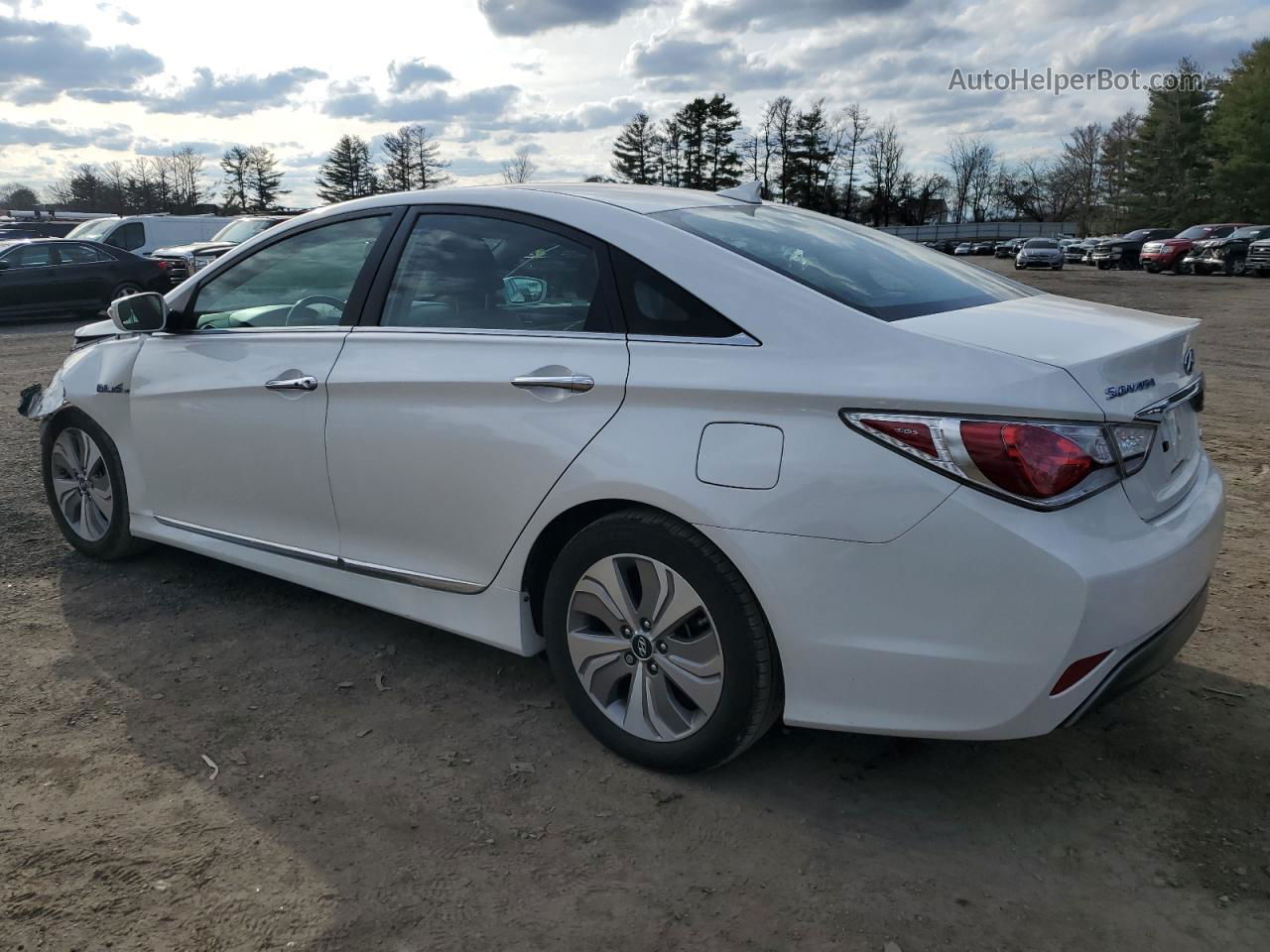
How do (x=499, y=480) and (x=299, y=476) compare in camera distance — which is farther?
(x=299, y=476)

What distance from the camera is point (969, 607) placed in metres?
2.31

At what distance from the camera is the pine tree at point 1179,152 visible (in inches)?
2479

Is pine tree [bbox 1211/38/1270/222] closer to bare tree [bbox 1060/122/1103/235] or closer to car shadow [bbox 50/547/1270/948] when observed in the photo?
bare tree [bbox 1060/122/1103/235]

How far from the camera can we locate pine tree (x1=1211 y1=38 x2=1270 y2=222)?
5588cm

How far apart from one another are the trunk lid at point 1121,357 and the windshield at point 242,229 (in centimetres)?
1937

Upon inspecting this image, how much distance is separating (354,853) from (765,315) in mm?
1720

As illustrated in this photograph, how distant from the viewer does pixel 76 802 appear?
2.82m

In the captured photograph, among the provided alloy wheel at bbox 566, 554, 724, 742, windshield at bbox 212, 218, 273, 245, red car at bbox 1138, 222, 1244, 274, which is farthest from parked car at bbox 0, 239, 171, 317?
red car at bbox 1138, 222, 1244, 274

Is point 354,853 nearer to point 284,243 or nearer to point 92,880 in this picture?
point 92,880

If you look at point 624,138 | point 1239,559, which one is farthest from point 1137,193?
point 1239,559

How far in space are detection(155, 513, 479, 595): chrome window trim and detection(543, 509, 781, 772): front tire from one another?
1.29ft

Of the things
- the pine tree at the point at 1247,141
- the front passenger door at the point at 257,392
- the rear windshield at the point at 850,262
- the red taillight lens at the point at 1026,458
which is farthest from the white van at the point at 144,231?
the pine tree at the point at 1247,141

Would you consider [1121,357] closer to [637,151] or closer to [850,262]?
[850,262]

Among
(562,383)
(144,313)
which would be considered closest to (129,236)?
(144,313)
